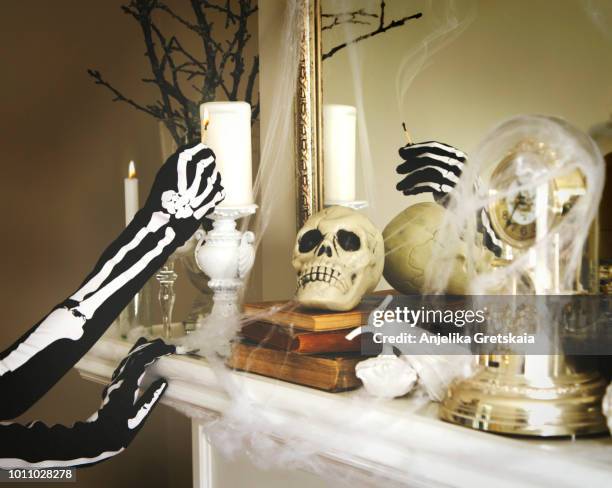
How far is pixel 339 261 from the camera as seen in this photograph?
2.43 ft

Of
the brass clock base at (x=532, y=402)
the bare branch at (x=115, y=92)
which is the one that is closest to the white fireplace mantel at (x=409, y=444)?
the brass clock base at (x=532, y=402)

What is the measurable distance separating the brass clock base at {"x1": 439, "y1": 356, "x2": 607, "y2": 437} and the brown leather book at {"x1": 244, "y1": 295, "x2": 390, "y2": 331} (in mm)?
180

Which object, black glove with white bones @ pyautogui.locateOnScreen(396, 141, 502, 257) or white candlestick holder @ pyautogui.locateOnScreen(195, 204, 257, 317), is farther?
white candlestick holder @ pyautogui.locateOnScreen(195, 204, 257, 317)

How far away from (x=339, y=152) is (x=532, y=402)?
53 centimetres

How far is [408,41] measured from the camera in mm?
835

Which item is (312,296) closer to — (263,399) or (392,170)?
(263,399)

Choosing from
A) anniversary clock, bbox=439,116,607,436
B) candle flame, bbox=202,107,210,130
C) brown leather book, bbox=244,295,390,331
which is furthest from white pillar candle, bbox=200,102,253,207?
anniversary clock, bbox=439,116,607,436

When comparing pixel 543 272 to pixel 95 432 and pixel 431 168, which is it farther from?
pixel 95 432

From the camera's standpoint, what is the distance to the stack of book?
0.69 m

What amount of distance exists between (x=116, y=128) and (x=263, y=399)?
139cm

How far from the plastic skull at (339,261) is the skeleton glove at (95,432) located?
0.27 m

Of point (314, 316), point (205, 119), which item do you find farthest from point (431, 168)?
point (205, 119)

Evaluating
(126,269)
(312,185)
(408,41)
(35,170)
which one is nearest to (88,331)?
(126,269)

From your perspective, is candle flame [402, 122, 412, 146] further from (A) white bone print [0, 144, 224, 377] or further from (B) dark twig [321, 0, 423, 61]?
(A) white bone print [0, 144, 224, 377]
